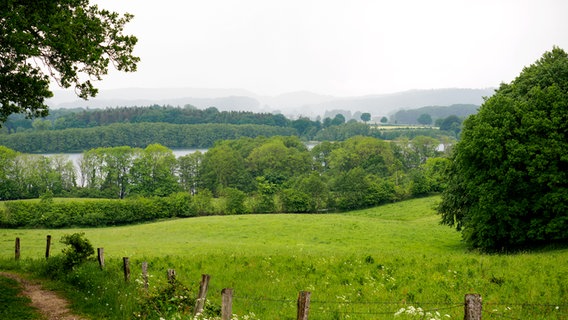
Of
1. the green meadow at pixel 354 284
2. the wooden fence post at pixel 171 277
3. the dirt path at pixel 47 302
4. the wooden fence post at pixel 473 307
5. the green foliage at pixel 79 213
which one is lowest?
the green foliage at pixel 79 213

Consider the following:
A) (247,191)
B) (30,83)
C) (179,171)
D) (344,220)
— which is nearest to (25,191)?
(179,171)

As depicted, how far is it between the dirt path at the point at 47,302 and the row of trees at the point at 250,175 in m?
63.0

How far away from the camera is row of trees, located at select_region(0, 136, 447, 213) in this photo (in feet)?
287

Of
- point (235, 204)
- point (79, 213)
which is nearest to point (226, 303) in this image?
point (79, 213)

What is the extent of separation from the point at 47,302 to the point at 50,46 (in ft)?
31.9

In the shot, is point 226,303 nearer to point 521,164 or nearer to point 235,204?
point 521,164

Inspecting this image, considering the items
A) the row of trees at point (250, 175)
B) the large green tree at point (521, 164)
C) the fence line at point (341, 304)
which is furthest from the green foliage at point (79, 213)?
the fence line at point (341, 304)

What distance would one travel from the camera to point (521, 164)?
2877 cm

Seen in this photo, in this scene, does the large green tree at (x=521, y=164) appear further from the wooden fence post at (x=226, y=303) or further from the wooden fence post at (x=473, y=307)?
the wooden fence post at (x=226, y=303)

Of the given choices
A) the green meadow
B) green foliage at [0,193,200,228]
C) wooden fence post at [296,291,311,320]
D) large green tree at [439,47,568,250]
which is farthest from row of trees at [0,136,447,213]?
wooden fence post at [296,291,311,320]

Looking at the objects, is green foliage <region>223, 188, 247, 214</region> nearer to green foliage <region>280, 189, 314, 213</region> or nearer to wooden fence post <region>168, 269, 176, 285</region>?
green foliage <region>280, 189, 314, 213</region>

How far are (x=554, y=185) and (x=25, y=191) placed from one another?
114118mm

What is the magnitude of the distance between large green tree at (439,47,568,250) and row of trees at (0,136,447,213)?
5328 centimetres

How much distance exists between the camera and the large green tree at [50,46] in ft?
45.3
